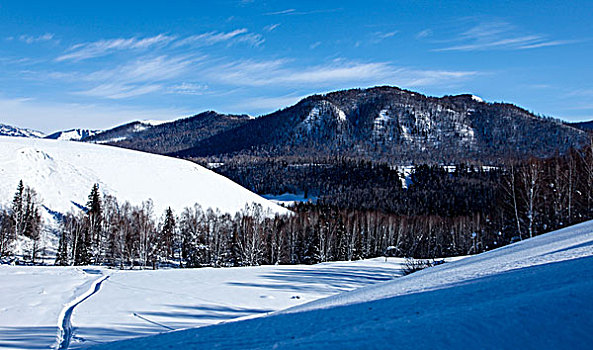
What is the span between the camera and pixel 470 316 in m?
4.33

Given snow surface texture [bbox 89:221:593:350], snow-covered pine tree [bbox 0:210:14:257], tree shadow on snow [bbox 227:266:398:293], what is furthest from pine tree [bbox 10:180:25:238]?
snow surface texture [bbox 89:221:593:350]

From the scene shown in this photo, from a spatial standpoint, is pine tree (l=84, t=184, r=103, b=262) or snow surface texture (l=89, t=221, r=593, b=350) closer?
snow surface texture (l=89, t=221, r=593, b=350)

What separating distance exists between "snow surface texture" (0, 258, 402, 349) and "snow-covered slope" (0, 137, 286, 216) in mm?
52074

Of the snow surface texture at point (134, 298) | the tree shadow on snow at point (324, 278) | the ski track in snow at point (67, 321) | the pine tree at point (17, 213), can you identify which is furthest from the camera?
the pine tree at point (17, 213)

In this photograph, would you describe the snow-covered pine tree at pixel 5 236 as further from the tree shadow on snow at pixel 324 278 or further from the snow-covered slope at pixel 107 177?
the tree shadow on snow at pixel 324 278

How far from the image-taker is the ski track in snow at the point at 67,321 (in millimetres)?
9007

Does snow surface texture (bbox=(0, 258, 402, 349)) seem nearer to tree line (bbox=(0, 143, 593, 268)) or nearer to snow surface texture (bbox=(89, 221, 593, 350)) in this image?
snow surface texture (bbox=(89, 221, 593, 350))

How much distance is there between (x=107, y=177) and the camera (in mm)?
77562

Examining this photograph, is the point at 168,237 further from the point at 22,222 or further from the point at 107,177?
the point at 107,177

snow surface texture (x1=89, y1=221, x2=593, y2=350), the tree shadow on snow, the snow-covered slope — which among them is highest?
the snow-covered slope

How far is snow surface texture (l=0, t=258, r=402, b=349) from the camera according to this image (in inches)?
397

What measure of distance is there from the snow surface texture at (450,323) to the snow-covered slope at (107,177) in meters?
67.0

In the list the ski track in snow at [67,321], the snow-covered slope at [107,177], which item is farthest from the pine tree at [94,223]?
the ski track in snow at [67,321]

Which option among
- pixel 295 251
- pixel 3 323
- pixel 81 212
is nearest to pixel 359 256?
pixel 295 251
